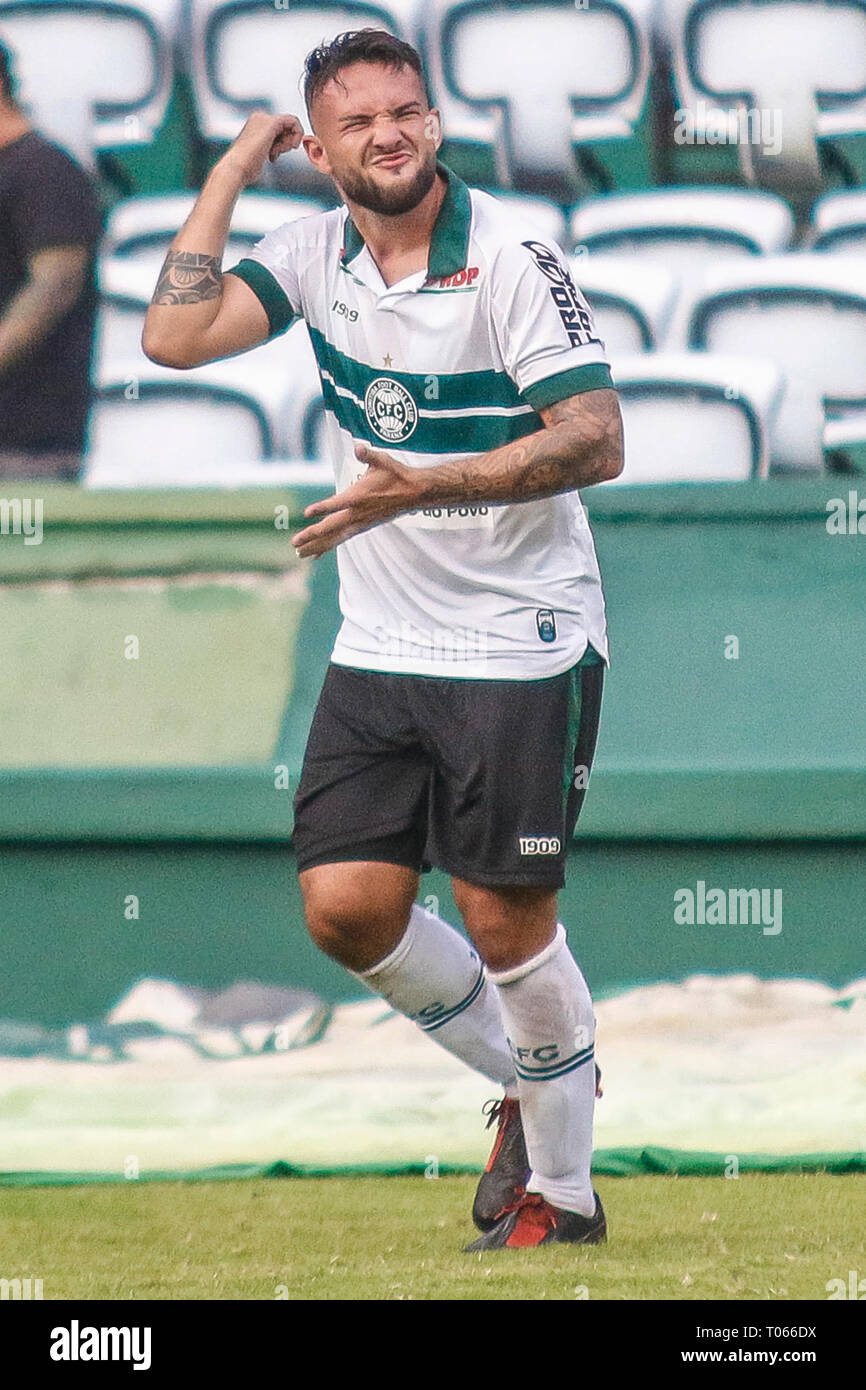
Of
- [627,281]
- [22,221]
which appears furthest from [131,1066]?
[627,281]

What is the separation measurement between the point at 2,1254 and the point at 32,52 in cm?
351

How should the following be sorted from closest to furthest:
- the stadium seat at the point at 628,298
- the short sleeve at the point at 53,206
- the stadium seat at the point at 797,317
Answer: the short sleeve at the point at 53,206 < the stadium seat at the point at 797,317 < the stadium seat at the point at 628,298

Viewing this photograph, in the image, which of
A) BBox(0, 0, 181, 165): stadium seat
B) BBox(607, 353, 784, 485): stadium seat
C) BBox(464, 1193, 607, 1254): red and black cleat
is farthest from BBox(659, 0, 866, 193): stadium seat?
BBox(464, 1193, 607, 1254): red and black cleat

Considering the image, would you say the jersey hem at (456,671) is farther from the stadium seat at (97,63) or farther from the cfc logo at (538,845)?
the stadium seat at (97,63)

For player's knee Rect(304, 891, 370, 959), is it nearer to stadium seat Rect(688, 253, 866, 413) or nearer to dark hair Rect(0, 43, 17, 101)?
stadium seat Rect(688, 253, 866, 413)

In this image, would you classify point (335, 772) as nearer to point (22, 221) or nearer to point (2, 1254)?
point (2, 1254)

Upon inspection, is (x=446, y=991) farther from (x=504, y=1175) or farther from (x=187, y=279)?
(x=187, y=279)

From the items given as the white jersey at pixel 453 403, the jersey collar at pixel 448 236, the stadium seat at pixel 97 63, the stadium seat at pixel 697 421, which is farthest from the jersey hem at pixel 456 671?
the stadium seat at pixel 97 63

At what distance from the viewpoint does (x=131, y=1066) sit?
3467 mm

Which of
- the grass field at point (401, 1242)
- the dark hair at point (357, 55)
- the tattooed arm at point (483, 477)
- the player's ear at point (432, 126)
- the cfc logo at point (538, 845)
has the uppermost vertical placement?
the dark hair at point (357, 55)

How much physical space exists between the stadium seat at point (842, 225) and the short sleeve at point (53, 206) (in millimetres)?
1937

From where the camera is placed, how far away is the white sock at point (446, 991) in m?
2.78

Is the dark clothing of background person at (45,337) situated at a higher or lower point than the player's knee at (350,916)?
higher

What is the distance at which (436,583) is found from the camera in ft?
8.80
